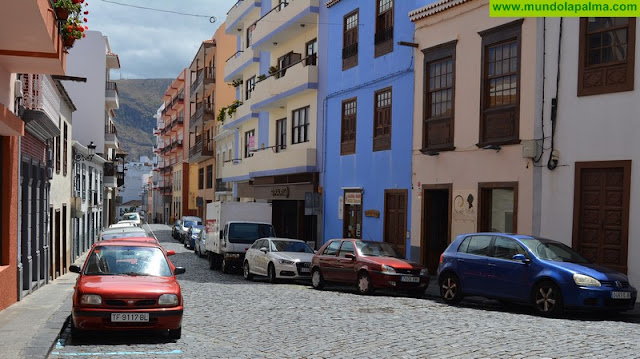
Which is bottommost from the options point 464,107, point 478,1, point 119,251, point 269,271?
point 269,271

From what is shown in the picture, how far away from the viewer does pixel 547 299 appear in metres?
13.6

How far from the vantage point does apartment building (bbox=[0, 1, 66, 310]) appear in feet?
36.2

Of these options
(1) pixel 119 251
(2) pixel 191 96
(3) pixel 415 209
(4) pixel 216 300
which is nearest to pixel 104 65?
(2) pixel 191 96

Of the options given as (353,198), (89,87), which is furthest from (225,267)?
(89,87)

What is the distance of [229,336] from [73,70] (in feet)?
148

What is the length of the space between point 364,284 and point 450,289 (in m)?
2.71

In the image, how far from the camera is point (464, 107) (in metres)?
21.1

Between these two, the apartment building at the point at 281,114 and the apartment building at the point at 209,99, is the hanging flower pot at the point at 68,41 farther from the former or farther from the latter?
the apartment building at the point at 209,99

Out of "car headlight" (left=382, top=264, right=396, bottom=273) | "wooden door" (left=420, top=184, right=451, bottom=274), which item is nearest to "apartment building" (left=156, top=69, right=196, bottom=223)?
"wooden door" (left=420, top=184, right=451, bottom=274)

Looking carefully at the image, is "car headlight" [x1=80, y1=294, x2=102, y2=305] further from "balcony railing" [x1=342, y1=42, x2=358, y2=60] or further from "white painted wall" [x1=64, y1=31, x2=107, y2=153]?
"white painted wall" [x1=64, y1=31, x2=107, y2=153]

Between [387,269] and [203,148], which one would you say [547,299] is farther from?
[203,148]

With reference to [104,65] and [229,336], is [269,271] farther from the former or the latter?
[104,65]

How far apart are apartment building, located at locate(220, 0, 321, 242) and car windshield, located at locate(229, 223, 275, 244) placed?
7.39 ft

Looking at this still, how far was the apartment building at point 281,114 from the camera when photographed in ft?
106
